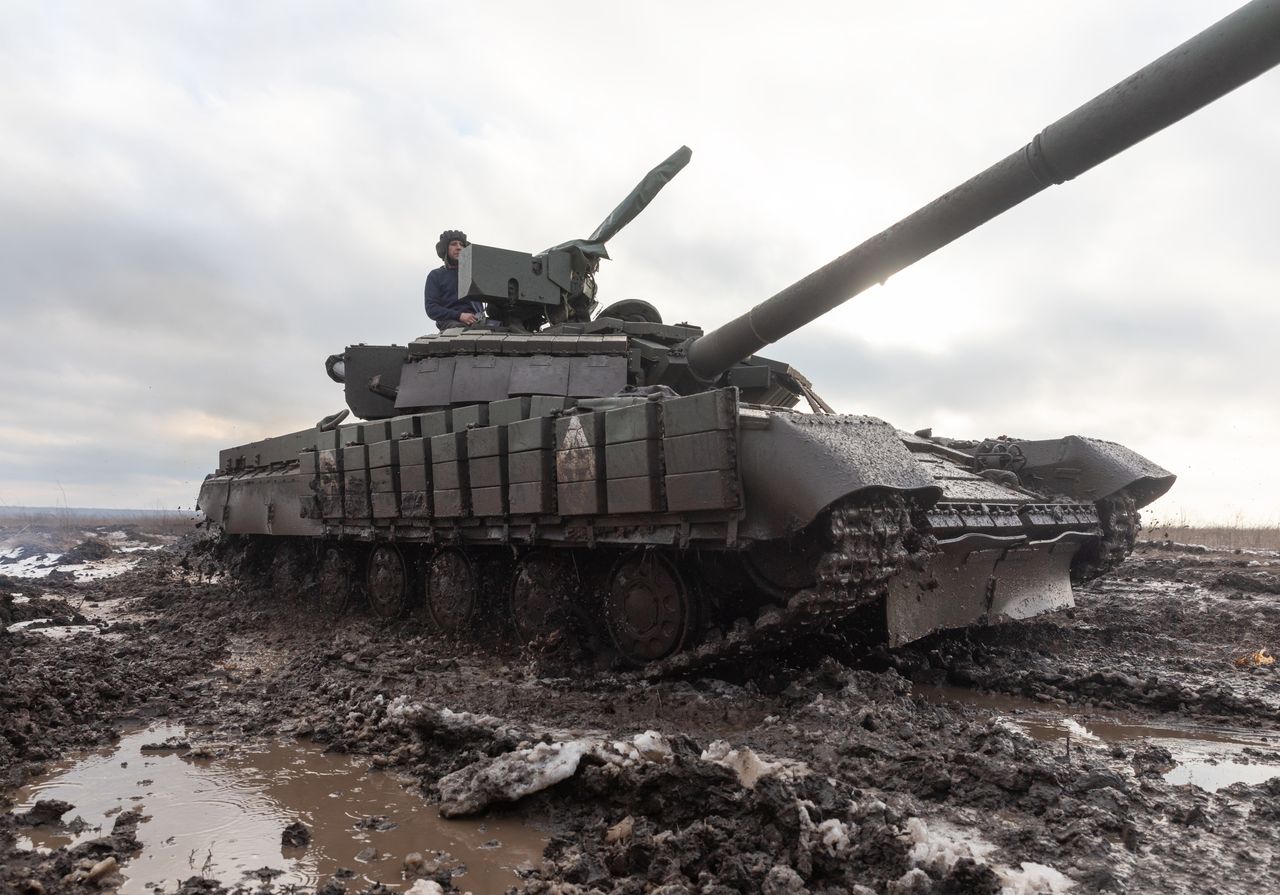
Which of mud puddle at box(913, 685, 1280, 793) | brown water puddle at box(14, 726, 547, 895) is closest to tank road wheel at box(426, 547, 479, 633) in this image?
brown water puddle at box(14, 726, 547, 895)

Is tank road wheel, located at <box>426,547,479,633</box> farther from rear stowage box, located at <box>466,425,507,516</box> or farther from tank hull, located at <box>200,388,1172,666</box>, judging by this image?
rear stowage box, located at <box>466,425,507,516</box>

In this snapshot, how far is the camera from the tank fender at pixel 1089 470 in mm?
7969

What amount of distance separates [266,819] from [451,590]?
446 centimetres

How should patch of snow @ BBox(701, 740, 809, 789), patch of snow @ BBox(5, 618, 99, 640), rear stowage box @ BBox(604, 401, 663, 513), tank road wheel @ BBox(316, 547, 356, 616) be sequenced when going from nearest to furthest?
patch of snow @ BBox(701, 740, 809, 789) < rear stowage box @ BBox(604, 401, 663, 513) < patch of snow @ BBox(5, 618, 99, 640) < tank road wheel @ BBox(316, 547, 356, 616)

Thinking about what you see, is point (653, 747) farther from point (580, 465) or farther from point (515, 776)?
point (580, 465)

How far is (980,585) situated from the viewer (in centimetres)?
666

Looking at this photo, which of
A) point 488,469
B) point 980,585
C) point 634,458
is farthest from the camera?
point 488,469

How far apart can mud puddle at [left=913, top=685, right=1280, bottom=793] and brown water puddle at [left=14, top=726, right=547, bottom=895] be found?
107 inches

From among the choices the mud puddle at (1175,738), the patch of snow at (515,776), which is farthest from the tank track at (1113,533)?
the patch of snow at (515,776)

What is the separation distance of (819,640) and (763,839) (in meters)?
3.56

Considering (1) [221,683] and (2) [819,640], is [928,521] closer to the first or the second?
(2) [819,640]

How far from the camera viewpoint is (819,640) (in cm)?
677

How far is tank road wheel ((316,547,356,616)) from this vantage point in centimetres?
1020

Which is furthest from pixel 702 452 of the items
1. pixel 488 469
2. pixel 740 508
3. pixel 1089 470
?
pixel 1089 470
